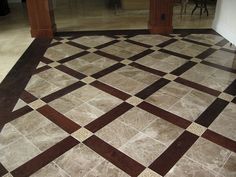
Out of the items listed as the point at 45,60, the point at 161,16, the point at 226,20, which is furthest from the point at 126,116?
the point at 226,20

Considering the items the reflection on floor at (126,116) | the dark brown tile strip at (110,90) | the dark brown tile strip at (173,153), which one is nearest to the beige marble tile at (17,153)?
the reflection on floor at (126,116)

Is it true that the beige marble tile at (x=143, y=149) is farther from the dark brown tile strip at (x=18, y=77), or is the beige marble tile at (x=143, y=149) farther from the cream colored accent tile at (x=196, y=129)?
the dark brown tile strip at (x=18, y=77)

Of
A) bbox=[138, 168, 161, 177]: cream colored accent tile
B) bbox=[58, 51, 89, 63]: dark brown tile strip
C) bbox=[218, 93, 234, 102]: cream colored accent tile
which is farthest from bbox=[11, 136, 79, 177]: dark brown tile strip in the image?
bbox=[58, 51, 89, 63]: dark brown tile strip

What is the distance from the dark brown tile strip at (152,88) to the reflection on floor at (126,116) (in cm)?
1

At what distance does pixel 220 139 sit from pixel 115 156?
2.79 feet

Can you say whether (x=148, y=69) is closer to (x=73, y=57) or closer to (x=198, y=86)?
(x=198, y=86)

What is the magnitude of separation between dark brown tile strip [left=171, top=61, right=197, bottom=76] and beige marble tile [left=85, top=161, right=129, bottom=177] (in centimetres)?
164

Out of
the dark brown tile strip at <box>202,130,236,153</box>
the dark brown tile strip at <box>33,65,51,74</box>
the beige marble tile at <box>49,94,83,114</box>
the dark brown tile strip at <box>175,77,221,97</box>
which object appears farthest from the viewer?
the dark brown tile strip at <box>33,65,51,74</box>

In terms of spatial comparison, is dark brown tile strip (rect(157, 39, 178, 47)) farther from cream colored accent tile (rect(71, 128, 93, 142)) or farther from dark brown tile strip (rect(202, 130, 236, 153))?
cream colored accent tile (rect(71, 128, 93, 142))

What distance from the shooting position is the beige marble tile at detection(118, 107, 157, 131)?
230 centimetres

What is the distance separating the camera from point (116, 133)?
7.25ft

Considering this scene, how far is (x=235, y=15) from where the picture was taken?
402 centimetres

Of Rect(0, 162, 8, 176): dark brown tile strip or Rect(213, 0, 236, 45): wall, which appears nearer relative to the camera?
Rect(0, 162, 8, 176): dark brown tile strip

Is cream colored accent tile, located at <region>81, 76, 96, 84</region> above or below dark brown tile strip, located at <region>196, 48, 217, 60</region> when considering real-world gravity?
below
